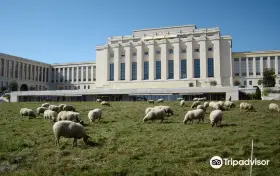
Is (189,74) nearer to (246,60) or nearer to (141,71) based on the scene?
(141,71)

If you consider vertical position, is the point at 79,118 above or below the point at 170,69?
below

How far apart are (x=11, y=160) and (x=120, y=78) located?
314 ft

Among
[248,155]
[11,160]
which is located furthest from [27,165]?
[248,155]

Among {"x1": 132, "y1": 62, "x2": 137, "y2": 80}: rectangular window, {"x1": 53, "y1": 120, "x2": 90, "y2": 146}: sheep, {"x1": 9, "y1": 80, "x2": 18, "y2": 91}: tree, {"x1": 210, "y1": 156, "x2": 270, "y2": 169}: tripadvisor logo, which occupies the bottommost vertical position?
{"x1": 210, "y1": 156, "x2": 270, "y2": 169}: tripadvisor logo

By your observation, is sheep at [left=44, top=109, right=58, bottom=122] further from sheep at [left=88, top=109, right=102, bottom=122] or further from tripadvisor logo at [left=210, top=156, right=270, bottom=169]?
tripadvisor logo at [left=210, top=156, right=270, bottom=169]

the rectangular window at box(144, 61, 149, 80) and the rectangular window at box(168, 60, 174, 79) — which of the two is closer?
the rectangular window at box(168, 60, 174, 79)

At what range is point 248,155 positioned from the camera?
1084 centimetres

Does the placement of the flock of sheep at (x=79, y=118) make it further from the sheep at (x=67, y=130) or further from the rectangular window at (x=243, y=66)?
the rectangular window at (x=243, y=66)

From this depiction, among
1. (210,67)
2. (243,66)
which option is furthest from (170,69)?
(243,66)

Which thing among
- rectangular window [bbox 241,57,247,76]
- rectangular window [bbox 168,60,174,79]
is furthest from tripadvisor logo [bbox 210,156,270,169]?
rectangular window [bbox 241,57,247,76]

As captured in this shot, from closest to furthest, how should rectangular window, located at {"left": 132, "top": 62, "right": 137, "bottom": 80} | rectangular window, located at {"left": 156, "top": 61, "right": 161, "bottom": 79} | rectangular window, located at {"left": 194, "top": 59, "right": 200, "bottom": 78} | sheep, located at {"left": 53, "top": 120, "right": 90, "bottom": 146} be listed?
sheep, located at {"left": 53, "top": 120, "right": 90, "bottom": 146}
rectangular window, located at {"left": 194, "top": 59, "right": 200, "bottom": 78}
rectangular window, located at {"left": 156, "top": 61, "right": 161, "bottom": 79}
rectangular window, located at {"left": 132, "top": 62, "right": 137, "bottom": 80}

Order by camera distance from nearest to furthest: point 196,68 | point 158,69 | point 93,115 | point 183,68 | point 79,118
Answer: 1. point 79,118
2. point 93,115
3. point 196,68
4. point 183,68
5. point 158,69

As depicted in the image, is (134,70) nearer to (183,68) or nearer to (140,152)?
(183,68)

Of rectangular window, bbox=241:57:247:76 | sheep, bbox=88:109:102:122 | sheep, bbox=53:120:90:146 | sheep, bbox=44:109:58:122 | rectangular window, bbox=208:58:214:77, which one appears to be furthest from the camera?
rectangular window, bbox=241:57:247:76
